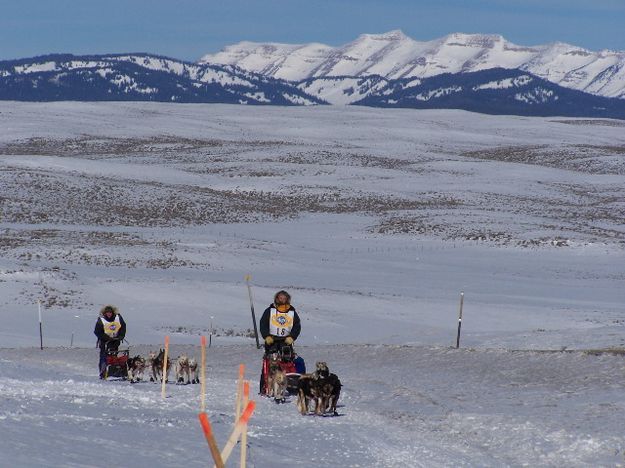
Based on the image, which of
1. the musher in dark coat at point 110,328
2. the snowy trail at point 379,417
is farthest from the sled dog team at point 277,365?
the snowy trail at point 379,417

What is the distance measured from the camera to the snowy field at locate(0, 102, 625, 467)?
1379 cm

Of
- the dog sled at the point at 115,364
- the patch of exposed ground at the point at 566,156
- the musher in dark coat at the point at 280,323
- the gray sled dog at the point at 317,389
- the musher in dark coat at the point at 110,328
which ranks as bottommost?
the dog sled at the point at 115,364

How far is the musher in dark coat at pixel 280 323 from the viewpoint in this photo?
52.3 feet

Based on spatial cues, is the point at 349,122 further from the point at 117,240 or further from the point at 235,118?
the point at 117,240

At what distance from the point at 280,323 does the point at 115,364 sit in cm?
402

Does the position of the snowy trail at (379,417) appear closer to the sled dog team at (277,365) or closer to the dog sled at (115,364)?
the sled dog team at (277,365)

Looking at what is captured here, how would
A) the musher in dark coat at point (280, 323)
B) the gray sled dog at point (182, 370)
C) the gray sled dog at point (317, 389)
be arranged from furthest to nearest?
the gray sled dog at point (182, 370) < the musher in dark coat at point (280, 323) < the gray sled dog at point (317, 389)

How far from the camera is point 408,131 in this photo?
169 m

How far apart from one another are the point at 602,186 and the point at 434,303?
69.3 meters

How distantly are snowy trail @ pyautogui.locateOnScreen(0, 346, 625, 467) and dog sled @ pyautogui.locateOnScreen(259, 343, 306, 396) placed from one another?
10.1 inches

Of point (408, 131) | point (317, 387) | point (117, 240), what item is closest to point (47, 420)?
point (317, 387)

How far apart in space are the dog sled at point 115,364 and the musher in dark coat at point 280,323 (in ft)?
11.7

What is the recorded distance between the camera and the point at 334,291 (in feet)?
137

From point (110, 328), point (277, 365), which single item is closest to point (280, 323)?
point (277, 365)
